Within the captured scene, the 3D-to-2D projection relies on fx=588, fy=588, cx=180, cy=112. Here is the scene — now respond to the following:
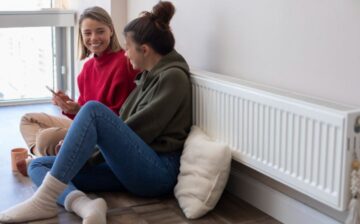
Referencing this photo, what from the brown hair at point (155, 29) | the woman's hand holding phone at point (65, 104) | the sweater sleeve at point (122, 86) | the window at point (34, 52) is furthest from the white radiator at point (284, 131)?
the window at point (34, 52)

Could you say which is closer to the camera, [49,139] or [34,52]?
[49,139]

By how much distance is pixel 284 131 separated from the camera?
2117 millimetres

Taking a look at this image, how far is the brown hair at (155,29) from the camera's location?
255 cm

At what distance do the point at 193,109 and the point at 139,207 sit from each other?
1.66 feet

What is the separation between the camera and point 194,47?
295 centimetres

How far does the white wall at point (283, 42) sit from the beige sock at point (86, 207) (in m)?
0.83

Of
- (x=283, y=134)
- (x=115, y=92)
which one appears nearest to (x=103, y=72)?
(x=115, y=92)

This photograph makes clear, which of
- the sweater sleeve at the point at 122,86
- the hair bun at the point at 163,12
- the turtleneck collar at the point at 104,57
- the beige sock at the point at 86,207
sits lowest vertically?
the beige sock at the point at 86,207

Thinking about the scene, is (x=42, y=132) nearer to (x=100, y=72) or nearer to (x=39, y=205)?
(x=100, y=72)

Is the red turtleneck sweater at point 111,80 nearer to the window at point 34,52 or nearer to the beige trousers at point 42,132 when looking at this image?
the beige trousers at point 42,132

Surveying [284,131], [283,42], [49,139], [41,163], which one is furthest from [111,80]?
[284,131]

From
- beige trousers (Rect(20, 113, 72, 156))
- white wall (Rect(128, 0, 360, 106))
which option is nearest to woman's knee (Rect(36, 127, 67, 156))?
beige trousers (Rect(20, 113, 72, 156))

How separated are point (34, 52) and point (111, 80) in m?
1.94

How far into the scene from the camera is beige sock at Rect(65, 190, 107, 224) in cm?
224
